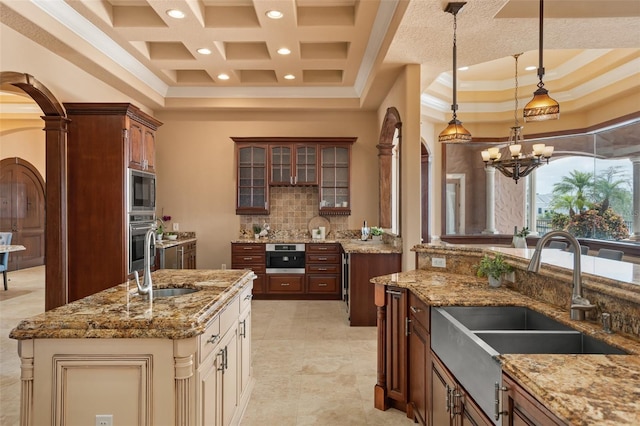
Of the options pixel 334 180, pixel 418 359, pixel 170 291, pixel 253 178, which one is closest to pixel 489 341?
pixel 418 359

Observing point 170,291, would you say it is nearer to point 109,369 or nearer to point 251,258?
point 109,369

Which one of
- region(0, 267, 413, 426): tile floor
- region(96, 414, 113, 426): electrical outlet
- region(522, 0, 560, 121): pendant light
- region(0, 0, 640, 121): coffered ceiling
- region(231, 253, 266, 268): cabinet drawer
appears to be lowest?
region(0, 267, 413, 426): tile floor

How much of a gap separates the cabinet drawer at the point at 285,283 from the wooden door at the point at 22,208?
22.4 feet

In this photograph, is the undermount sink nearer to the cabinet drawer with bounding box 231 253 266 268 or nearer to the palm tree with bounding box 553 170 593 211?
the cabinet drawer with bounding box 231 253 266 268

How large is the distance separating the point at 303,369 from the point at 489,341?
215cm

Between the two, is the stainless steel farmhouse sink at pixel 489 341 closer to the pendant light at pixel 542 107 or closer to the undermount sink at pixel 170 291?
the pendant light at pixel 542 107

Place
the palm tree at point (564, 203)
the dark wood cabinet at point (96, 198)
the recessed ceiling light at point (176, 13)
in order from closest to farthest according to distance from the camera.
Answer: the recessed ceiling light at point (176, 13)
the dark wood cabinet at point (96, 198)
the palm tree at point (564, 203)

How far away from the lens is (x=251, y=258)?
6.21 metres

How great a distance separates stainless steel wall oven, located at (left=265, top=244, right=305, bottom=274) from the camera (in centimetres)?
619

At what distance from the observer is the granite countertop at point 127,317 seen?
1643 millimetres

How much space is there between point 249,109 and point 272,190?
1.41m

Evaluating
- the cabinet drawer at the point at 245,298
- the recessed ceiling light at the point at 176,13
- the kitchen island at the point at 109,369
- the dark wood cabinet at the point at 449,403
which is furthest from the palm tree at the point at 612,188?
the kitchen island at the point at 109,369

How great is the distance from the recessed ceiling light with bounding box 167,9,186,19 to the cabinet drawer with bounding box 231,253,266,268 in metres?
3.46

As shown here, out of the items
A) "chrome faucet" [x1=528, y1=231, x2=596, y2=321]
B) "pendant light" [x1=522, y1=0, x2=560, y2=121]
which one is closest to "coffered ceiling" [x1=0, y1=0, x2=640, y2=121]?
"pendant light" [x1=522, y1=0, x2=560, y2=121]
